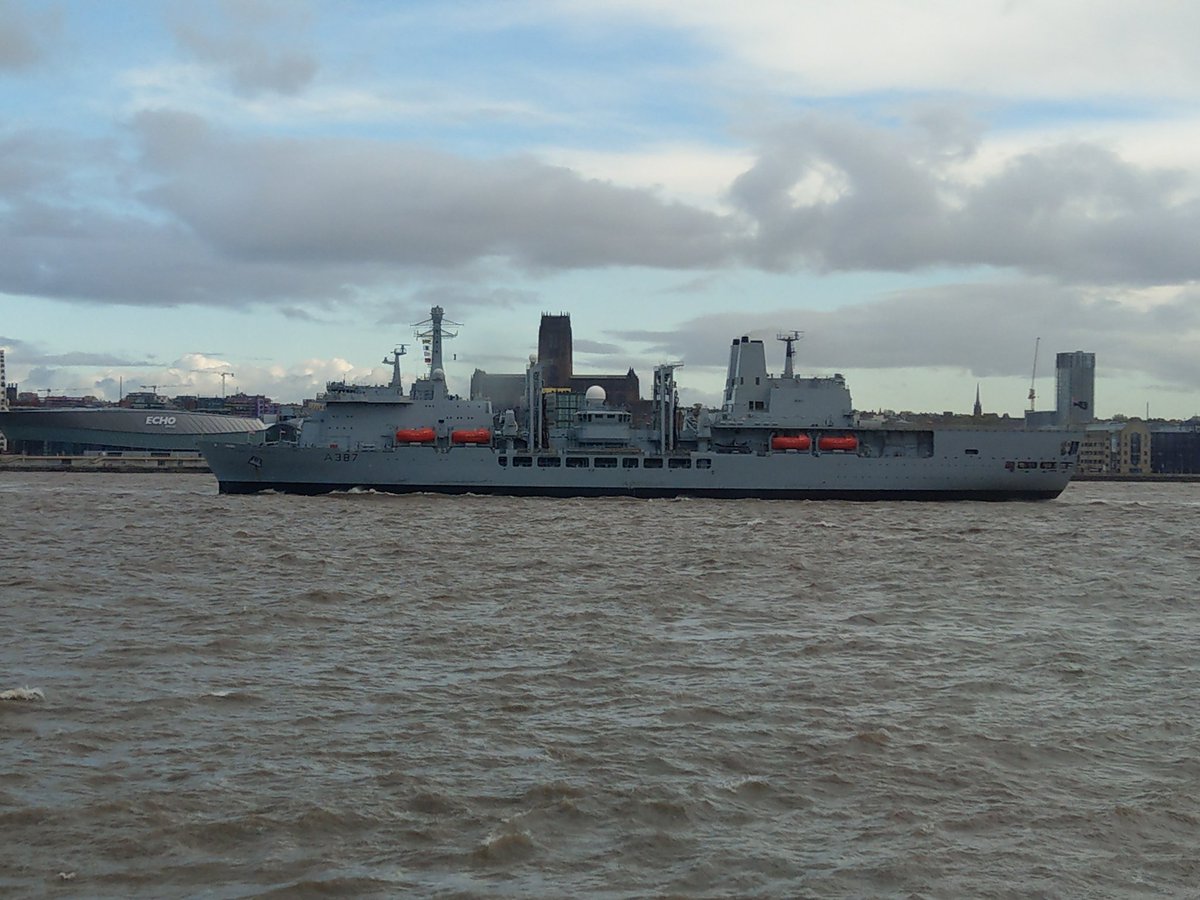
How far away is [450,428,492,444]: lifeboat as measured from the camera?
5272 cm

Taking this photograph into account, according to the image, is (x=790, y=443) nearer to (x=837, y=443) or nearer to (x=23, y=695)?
(x=837, y=443)

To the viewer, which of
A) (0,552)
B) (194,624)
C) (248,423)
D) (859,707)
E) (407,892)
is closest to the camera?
(407,892)

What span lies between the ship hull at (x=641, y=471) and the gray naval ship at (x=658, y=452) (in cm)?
6

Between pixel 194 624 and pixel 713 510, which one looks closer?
pixel 194 624

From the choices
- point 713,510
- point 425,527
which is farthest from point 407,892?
point 713,510

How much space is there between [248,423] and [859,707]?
444ft

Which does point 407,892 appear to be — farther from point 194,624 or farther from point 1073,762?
point 194,624

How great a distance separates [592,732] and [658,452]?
42.3m

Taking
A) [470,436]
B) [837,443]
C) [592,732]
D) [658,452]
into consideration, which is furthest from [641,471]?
[592,732]

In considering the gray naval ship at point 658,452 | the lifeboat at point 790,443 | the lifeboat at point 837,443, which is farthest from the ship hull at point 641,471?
the lifeboat at point 837,443

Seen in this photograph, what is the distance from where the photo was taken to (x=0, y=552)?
90.8 feet

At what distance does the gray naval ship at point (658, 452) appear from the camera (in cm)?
5128

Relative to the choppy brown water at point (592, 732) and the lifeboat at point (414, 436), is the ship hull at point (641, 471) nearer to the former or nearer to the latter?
the lifeboat at point (414, 436)

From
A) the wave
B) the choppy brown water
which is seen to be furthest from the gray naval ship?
the wave
